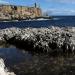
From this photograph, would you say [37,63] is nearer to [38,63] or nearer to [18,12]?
[38,63]

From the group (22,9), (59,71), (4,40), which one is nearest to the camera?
(59,71)

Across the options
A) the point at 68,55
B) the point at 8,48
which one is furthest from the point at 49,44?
the point at 8,48

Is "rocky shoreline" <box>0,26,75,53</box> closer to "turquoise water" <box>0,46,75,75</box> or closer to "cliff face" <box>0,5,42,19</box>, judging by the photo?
"turquoise water" <box>0,46,75,75</box>

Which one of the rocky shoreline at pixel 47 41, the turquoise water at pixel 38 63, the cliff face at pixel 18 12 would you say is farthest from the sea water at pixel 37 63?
the cliff face at pixel 18 12

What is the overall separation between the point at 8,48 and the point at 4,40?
458cm

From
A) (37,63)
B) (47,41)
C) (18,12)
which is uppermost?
(47,41)

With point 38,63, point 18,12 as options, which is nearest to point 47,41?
point 38,63

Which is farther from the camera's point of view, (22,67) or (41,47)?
(41,47)

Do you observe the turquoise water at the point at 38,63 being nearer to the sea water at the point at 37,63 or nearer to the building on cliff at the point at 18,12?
the sea water at the point at 37,63

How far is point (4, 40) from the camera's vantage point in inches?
1321

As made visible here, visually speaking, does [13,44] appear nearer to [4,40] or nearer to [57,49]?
[4,40]

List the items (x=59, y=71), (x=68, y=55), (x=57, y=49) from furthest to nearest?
(x=57, y=49), (x=68, y=55), (x=59, y=71)

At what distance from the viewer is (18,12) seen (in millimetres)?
183875

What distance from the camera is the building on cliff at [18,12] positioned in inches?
6900
